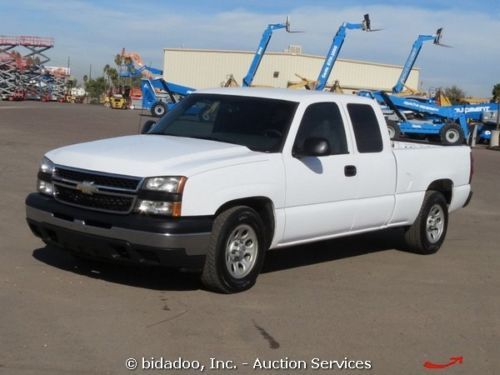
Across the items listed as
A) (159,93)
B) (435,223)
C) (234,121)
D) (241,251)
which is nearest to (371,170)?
(234,121)

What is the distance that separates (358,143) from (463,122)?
2560cm

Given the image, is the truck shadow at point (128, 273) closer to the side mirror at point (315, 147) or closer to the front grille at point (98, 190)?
the front grille at point (98, 190)

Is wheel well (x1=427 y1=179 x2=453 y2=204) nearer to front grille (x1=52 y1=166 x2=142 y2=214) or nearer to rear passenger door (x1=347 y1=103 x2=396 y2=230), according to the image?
rear passenger door (x1=347 y1=103 x2=396 y2=230)

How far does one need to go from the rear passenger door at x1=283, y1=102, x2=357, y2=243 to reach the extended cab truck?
0.01m

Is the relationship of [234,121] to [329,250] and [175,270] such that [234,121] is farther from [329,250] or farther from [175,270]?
[329,250]

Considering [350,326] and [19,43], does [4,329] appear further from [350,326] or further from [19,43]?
[19,43]

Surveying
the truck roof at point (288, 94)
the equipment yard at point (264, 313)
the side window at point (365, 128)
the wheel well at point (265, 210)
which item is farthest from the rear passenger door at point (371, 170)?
the wheel well at point (265, 210)

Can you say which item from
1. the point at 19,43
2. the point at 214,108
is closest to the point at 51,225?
the point at 214,108

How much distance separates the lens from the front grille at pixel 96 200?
638cm

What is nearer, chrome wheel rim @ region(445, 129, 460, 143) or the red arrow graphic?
the red arrow graphic

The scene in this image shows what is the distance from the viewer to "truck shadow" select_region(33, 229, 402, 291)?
278 inches

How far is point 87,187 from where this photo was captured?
21.4 ft

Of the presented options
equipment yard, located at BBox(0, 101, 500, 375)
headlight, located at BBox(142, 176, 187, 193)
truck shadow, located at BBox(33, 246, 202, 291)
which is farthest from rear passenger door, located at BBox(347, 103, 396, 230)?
headlight, located at BBox(142, 176, 187, 193)

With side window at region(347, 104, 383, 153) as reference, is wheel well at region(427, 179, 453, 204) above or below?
below
